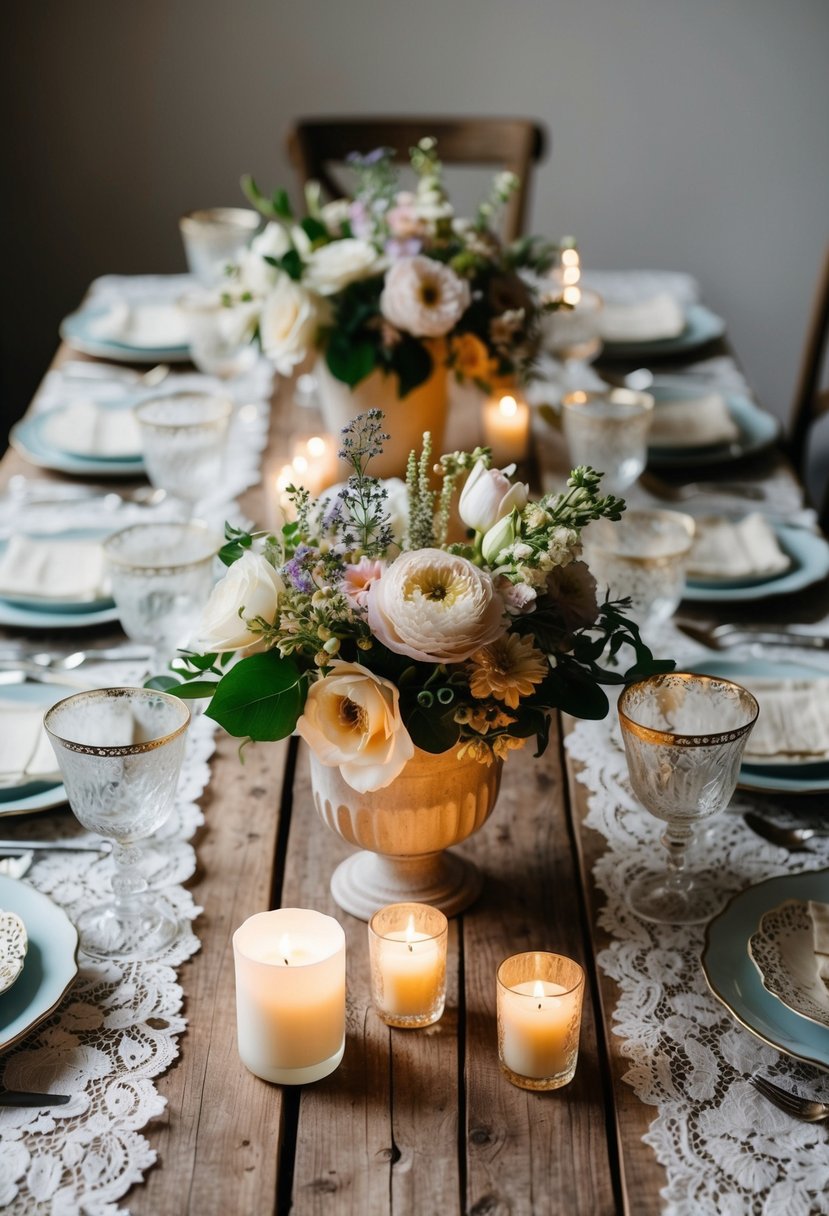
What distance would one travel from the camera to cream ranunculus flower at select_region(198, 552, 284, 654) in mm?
902

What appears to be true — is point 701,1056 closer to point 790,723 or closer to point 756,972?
point 756,972

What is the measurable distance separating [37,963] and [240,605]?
0.31 m

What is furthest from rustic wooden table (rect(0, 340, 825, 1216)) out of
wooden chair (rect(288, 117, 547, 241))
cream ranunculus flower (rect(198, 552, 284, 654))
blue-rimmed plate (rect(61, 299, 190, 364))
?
wooden chair (rect(288, 117, 547, 241))

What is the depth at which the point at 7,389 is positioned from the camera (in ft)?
12.3

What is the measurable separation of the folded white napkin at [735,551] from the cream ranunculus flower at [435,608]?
776 mm

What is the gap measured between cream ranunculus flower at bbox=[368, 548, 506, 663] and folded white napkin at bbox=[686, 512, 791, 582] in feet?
2.55

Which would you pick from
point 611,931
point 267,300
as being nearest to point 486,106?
point 267,300

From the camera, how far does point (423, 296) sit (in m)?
1.60

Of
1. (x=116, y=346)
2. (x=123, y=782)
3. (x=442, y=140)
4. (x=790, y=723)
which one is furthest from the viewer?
(x=442, y=140)

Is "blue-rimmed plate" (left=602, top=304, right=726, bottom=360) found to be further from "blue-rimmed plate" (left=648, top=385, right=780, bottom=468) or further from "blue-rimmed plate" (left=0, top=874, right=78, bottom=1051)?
"blue-rimmed plate" (left=0, top=874, right=78, bottom=1051)

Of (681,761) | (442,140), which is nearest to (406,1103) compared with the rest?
(681,761)

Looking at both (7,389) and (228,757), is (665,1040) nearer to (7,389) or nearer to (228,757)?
(228,757)

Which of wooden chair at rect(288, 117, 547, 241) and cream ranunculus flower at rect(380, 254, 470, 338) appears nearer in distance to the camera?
cream ranunculus flower at rect(380, 254, 470, 338)

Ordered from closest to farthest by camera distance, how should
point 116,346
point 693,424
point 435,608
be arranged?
point 435,608 < point 693,424 < point 116,346
